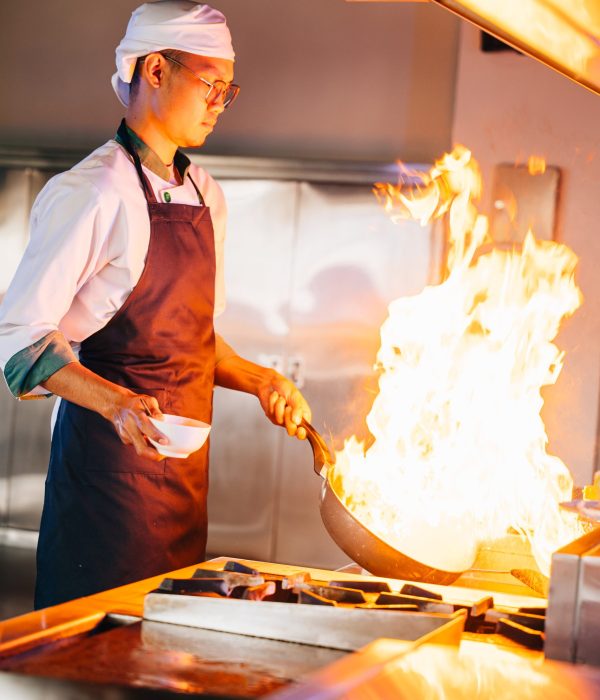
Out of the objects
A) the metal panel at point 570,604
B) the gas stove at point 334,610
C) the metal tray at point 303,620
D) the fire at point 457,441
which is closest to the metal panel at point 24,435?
the fire at point 457,441

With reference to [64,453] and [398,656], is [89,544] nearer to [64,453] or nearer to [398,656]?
[64,453]

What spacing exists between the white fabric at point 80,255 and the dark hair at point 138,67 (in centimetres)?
13

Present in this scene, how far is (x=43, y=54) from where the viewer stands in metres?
5.35

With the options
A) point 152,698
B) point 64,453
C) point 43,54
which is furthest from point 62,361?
point 43,54

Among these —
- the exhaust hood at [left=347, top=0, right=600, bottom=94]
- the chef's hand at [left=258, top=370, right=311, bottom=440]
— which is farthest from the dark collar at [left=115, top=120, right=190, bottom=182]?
the exhaust hood at [left=347, top=0, right=600, bottom=94]

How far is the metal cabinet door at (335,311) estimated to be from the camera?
4703mm

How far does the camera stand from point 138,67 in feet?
7.52

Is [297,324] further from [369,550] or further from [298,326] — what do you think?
[369,550]

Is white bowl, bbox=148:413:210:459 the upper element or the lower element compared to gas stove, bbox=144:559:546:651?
upper

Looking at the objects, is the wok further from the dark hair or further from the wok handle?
the dark hair

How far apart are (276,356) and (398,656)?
3.71 metres

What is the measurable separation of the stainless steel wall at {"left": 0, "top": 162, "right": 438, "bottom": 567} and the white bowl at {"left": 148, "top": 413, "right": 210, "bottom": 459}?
9.79ft

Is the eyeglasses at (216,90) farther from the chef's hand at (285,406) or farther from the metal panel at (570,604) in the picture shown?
the metal panel at (570,604)

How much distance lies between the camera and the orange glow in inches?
181
